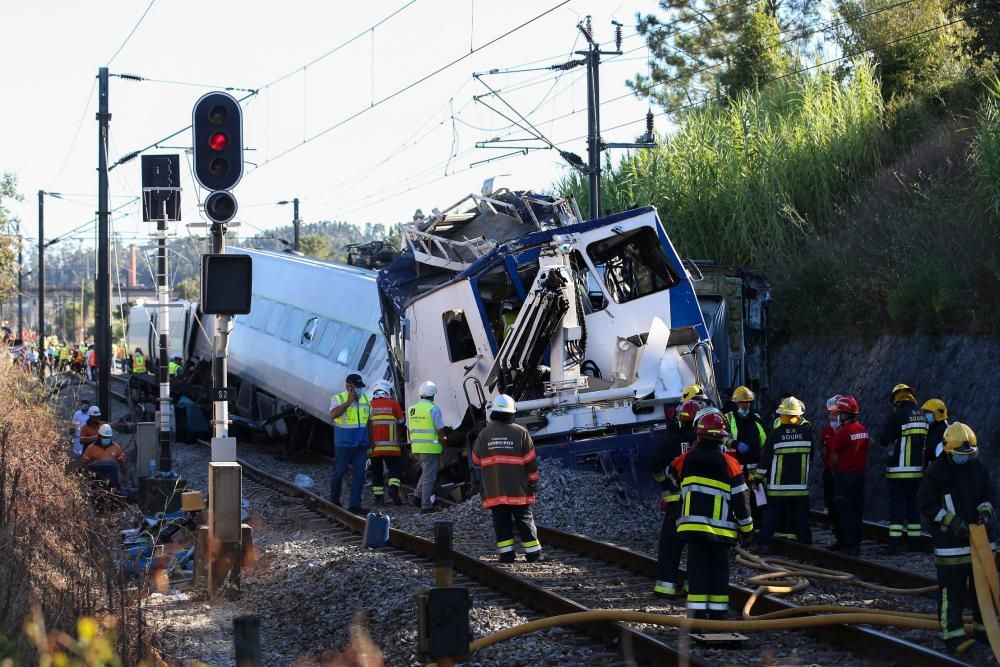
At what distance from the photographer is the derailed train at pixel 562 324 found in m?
14.8

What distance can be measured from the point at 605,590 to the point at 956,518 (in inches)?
132

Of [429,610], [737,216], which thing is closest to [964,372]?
[737,216]

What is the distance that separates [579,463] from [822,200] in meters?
12.4

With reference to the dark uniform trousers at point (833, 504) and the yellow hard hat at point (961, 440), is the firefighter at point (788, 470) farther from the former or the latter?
the yellow hard hat at point (961, 440)

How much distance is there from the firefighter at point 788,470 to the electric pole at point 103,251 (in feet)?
55.2

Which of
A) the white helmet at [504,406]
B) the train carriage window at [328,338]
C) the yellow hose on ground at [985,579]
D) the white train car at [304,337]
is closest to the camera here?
the yellow hose on ground at [985,579]

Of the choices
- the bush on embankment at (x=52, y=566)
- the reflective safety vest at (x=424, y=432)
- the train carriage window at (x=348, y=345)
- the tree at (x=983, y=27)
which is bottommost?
the bush on embankment at (x=52, y=566)

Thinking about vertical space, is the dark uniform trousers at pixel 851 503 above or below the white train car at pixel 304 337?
below

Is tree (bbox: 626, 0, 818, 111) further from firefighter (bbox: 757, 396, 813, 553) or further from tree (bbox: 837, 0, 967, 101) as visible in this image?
firefighter (bbox: 757, 396, 813, 553)

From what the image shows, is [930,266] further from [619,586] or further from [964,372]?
[619,586]

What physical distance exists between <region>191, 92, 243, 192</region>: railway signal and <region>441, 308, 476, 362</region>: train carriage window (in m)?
5.25

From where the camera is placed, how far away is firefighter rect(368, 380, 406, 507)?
1658 centimetres

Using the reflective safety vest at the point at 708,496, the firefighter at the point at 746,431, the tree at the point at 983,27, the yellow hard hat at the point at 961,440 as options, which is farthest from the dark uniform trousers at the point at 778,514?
the tree at the point at 983,27

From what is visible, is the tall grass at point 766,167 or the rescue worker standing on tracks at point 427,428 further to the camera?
the tall grass at point 766,167
